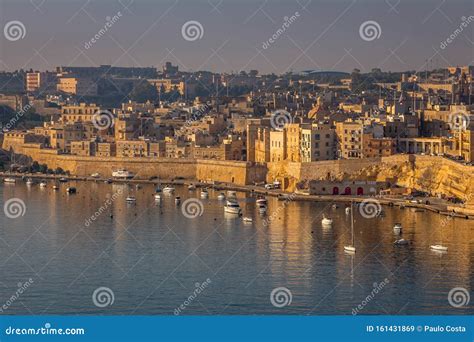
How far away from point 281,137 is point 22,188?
3.29 metres

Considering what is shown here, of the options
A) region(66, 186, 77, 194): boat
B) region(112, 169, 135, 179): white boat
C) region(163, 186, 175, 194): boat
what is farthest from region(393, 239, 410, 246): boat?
region(112, 169, 135, 179): white boat

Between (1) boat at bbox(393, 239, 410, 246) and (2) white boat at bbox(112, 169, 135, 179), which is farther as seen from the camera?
(2) white boat at bbox(112, 169, 135, 179)

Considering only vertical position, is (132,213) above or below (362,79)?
below

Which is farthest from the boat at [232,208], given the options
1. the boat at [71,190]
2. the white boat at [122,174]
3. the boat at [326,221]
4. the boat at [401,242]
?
the white boat at [122,174]

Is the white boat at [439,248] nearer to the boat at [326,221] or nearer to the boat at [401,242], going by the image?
the boat at [401,242]

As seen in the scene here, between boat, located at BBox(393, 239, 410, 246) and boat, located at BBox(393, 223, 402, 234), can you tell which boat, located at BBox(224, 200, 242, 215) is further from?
boat, located at BBox(393, 239, 410, 246)

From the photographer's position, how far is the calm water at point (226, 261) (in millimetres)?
8883

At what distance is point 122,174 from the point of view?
20.1 meters

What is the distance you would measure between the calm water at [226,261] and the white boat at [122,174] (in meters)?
4.50

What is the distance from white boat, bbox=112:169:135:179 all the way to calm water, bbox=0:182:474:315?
450 cm

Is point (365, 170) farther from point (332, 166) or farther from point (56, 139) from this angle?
point (56, 139)

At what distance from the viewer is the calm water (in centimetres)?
888

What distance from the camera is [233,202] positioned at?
15.0 m

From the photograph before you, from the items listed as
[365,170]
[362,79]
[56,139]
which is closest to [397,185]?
[365,170]
